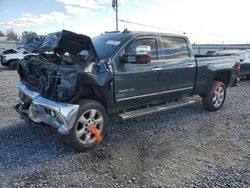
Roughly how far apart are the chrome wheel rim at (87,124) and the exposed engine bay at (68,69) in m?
0.33

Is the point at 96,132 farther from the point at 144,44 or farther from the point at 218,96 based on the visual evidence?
the point at 218,96

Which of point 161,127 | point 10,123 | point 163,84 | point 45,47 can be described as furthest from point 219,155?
point 10,123

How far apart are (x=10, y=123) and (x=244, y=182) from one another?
15.2 feet

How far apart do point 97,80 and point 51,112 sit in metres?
0.90

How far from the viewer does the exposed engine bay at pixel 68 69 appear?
392 cm

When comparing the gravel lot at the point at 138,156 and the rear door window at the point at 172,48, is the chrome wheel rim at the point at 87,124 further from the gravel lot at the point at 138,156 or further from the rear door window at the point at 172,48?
the rear door window at the point at 172,48

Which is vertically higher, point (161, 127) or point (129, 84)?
point (129, 84)

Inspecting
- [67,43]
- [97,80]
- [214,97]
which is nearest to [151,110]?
[97,80]

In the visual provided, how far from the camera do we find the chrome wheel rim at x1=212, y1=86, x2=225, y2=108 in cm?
679

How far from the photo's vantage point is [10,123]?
546 centimetres

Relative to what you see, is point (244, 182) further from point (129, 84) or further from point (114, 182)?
point (129, 84)

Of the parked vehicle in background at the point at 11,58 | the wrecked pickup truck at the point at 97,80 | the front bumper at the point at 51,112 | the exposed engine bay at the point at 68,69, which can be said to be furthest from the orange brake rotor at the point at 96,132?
the parked vehicle in background at the point at 11,58

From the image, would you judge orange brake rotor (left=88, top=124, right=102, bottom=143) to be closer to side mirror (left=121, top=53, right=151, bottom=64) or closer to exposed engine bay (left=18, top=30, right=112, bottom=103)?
exposed engine bay (left=18, top=30, right=112, bottom=103)

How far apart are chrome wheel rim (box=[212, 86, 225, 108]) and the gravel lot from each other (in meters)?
0.87
